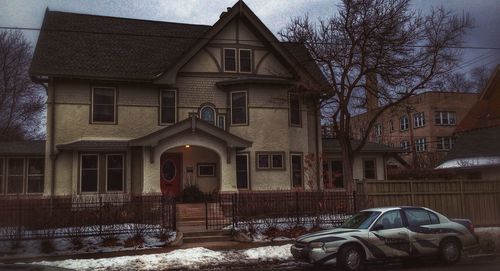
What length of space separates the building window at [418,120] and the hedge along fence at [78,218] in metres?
52.6

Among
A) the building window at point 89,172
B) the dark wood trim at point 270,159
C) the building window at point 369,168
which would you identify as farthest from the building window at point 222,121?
the building window at point 369,168

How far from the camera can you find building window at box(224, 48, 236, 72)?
27406 mm

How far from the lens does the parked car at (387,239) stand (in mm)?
12961

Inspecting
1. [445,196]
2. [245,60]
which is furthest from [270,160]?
[445,196]

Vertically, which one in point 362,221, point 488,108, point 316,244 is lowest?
point 316,244

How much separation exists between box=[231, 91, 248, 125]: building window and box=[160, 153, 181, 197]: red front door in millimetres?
3460

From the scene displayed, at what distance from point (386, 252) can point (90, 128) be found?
1646 cm

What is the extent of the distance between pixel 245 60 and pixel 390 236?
53.1 feet

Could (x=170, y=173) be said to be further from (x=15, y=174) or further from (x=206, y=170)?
(x=15, y=174)

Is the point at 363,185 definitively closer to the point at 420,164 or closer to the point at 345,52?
the point at 345,52

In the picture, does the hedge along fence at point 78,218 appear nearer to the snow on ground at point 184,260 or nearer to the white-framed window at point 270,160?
the snow on ground at point 184,260

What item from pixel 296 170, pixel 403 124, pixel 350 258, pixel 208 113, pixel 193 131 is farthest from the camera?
pixel 403 124

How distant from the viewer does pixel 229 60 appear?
27.5m

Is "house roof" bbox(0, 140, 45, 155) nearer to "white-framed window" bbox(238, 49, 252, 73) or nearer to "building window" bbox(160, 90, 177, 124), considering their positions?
"building window" bbox(160, 90, 177, 124)
